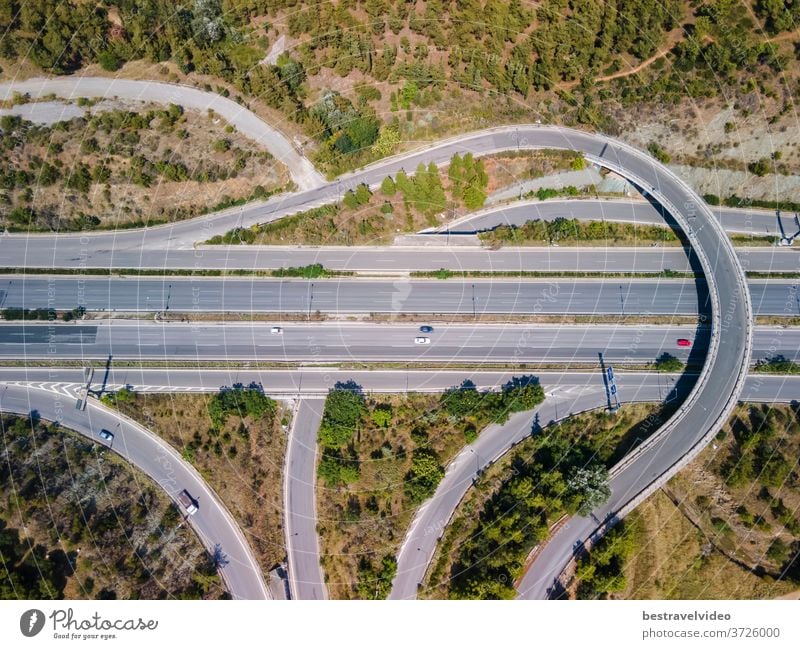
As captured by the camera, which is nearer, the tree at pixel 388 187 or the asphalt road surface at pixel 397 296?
the asphalt road surface at pixel 397 296

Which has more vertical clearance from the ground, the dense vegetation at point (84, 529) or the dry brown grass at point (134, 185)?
the dry brown grass at point (134, 185)

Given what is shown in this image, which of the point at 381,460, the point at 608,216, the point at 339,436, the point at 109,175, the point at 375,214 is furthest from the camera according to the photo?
the point at 109,175

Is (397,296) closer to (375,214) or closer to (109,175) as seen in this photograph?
(375,214)

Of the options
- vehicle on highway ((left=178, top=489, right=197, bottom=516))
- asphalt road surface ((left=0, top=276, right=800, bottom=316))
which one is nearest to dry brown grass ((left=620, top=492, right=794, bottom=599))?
asphalt road surface ((left=0, top=276, right=800, bottom=316))

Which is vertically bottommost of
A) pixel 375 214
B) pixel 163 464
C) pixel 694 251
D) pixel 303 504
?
pixel 303 504

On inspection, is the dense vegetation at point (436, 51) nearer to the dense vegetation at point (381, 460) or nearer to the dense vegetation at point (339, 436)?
the dense vegetation at point (339, 436)

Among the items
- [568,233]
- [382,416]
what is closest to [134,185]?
[382,416]

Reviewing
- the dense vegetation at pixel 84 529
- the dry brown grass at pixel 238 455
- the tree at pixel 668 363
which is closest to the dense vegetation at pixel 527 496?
the tree at pixel 668 363
